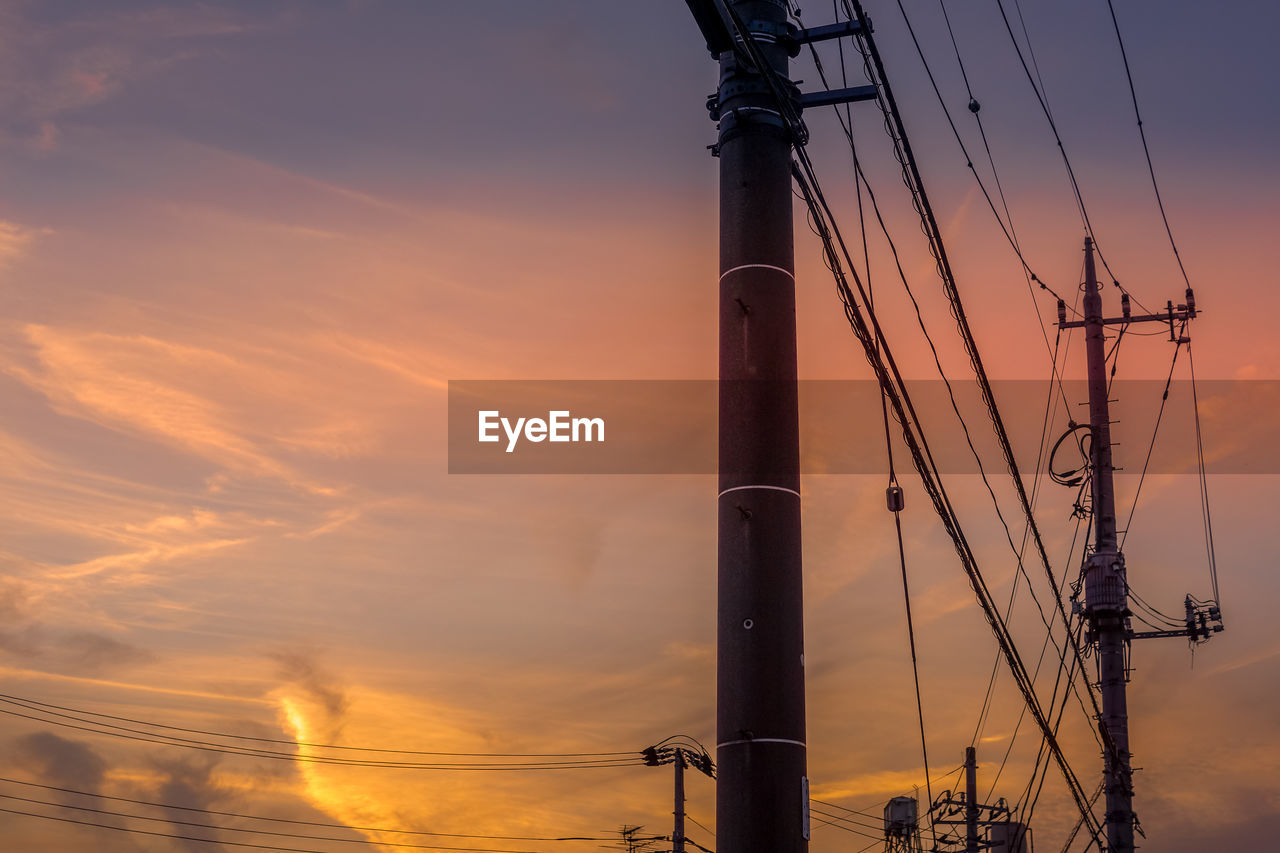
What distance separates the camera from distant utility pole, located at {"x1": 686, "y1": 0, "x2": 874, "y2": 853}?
42.9 ft

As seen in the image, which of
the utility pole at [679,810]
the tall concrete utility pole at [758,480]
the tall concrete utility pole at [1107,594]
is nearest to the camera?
the tall concrete utility pole at [758,480]

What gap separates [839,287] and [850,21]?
302cm

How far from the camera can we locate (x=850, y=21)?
1562 centimetres

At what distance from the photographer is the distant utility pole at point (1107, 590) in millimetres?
30594

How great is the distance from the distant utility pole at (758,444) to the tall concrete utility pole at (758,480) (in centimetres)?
1

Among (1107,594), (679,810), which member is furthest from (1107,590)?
(679,810)

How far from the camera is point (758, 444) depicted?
45.4ft

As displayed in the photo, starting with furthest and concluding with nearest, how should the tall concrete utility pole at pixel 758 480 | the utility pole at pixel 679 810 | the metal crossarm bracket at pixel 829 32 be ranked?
the utility pole at pixel 679 810 < the metal crossarm bracket at pixel 829 32 < the tall concrete utility pole at pixel 758 480

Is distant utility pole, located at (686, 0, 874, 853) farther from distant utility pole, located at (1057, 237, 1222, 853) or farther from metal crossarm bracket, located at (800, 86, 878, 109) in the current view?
distant utility pole, located at (1057, 237, 1222, 853)

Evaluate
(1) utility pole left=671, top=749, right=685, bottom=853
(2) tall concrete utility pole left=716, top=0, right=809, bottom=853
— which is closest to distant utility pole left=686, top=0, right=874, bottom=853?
(2) tall concrete utility pole left=716, top=0, right=809, bottom=853

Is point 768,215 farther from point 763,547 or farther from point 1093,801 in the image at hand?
point 1093,801

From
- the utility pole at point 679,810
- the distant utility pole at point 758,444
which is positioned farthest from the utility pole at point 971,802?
the distant utility pole at point 758,444

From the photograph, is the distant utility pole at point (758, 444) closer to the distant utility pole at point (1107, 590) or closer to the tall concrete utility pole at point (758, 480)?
the tall concrete utility pole at point (758, 480)

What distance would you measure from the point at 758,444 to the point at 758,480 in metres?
0.38
